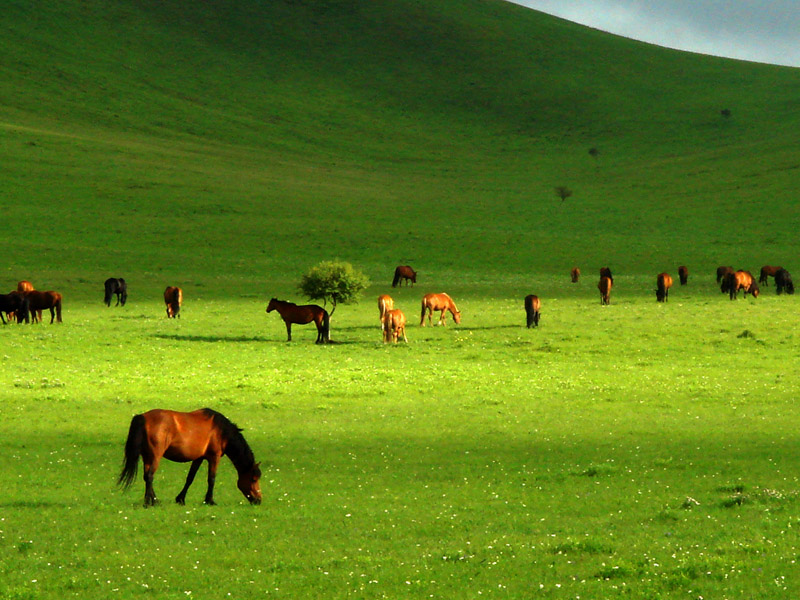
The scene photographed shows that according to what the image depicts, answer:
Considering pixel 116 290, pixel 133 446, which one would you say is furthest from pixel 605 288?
pixel 133 446

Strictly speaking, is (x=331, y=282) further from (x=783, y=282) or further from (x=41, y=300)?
(x=783, y=282)

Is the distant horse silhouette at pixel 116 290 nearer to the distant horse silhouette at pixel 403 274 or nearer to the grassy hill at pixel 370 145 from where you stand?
the grassy hill at pixel 370 145

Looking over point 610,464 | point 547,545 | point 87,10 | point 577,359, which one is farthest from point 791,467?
point 87,10

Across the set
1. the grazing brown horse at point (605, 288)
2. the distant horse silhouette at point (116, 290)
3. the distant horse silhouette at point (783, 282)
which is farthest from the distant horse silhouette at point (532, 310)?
the distant horse silhouette at point (783, 282)

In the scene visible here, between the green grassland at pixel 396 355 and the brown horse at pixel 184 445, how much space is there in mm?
406

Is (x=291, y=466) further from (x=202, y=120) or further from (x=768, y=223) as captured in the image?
(x=202, y=120)

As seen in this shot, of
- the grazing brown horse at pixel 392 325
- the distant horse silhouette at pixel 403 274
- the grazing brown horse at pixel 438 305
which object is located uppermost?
the distant horse silhouette at pixel 403 274

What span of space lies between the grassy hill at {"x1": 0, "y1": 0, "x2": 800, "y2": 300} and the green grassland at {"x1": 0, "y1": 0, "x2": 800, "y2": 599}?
655 millimetres

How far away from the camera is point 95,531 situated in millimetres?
12898

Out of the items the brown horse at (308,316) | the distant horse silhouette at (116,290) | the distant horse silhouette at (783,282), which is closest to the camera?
the brown horse at (308,316)

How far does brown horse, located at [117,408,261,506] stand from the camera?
44.6 feet

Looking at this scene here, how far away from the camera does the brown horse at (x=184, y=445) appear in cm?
1359

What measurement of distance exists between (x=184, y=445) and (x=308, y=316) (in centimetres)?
2182

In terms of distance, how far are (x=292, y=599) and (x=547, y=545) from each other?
11.2ft
